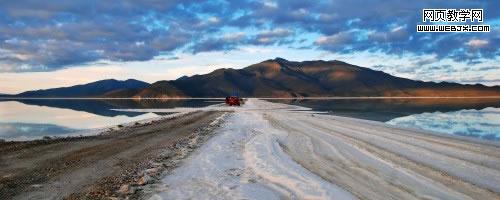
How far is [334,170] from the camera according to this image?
15.6m

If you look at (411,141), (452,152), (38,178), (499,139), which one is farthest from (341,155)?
(499,139)

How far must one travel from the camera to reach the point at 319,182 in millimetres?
13258

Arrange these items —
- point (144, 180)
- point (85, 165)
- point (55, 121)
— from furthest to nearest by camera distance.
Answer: point (55, 121) < point (85, 165) < point (144, 180)

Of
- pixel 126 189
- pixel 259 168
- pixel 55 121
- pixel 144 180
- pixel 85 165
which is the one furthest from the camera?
pixel 55 121

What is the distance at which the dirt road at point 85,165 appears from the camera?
12.8m

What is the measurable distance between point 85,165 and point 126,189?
5.05 m

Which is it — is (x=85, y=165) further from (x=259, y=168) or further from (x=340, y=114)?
(x=340, y=114)

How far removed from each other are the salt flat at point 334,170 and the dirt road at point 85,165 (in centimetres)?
103

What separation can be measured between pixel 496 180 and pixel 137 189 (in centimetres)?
1040

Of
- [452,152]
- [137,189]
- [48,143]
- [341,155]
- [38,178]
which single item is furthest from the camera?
[48,143]

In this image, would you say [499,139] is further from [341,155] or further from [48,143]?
[48,143]

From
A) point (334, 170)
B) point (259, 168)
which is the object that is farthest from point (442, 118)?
point (259, 168)

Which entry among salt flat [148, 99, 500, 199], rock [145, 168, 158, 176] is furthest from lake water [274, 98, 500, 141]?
rock [145, 168, 158, 176]

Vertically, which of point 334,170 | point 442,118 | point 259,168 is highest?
point 259,168
